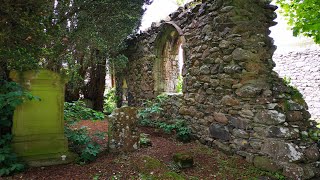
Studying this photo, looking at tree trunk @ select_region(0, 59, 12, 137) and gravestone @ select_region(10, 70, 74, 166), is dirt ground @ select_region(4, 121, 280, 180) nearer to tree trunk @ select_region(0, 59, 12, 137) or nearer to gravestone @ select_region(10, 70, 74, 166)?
gravestone @ select_region(10, 70, 74, 166)

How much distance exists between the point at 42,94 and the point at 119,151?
1.48 metres

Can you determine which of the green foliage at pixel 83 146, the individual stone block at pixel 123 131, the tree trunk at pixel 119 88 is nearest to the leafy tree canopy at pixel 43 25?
the green foliage at pixel 83 146

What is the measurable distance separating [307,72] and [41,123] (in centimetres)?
1036

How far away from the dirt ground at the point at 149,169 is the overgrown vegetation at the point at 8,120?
148 millimetres

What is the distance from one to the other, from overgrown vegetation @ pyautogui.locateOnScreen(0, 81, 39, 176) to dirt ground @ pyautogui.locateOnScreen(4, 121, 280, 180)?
0.49ft

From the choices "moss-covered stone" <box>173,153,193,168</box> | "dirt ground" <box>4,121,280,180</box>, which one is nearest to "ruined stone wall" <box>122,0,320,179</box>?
"dirt ground" <box>4,121,280,180</box>

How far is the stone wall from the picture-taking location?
378 inches

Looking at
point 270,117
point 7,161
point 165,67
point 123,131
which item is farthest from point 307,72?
point 7,161

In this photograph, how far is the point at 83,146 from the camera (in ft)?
12.9

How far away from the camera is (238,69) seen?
388 centimetres

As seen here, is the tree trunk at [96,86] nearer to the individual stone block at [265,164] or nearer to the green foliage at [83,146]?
the green foliage at [83,146]

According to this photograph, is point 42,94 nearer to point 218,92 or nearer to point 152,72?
point 218,92

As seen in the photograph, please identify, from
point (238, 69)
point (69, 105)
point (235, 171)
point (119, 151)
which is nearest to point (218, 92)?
point (238, 69)

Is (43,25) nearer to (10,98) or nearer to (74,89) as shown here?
(10,98)
